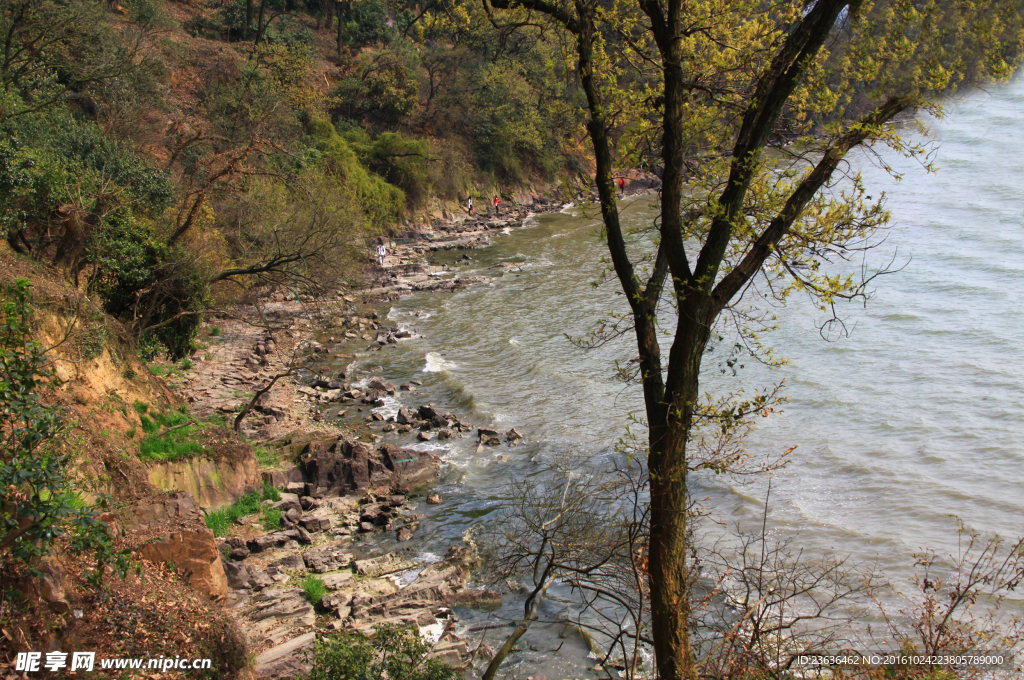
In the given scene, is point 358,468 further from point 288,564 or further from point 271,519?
point 288,564

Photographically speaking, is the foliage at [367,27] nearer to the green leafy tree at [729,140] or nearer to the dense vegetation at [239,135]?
the dense vegetation at [239,135]

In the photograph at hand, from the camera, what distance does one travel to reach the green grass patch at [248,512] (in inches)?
453

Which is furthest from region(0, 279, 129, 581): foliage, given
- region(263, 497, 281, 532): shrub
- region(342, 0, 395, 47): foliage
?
Result: region(342, 0, 395, 47): foliage

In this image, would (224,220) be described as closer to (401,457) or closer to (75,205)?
(75,205)

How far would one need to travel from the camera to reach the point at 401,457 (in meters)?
15.3

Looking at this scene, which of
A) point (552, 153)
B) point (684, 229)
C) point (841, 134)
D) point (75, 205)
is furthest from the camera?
point (552, 153)

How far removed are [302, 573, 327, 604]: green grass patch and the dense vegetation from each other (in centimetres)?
687

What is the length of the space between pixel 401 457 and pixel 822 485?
30.5 ft

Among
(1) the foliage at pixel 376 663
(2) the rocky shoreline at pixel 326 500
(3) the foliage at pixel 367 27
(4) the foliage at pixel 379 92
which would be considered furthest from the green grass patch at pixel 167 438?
(3) the foliage at pixel 367 27

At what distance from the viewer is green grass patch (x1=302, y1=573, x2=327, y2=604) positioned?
33.0 ft

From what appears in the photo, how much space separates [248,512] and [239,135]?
70.9 feet

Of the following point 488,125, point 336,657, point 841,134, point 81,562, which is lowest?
point 336,657

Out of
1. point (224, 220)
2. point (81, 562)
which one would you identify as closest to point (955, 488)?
point (81, 562)

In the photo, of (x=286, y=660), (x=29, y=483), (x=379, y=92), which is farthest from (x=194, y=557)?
(x=379, y=92)
